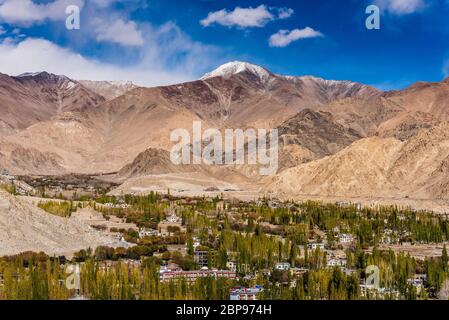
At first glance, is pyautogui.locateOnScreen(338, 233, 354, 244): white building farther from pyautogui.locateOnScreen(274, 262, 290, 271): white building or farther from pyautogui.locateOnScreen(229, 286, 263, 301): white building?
pyautogui.locateOnScreen(229, 286, 263, 301): white building

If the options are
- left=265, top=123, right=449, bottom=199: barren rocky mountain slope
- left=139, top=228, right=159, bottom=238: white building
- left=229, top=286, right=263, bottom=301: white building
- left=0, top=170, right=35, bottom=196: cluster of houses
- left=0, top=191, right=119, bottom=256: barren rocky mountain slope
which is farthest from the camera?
left=265, top=123, right=449, bottom=199: barren rocky mountain slope

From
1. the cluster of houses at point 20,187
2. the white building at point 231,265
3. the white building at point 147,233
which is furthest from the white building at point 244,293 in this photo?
the cluster of houses at point 20,187

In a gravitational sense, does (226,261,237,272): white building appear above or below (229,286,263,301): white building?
above

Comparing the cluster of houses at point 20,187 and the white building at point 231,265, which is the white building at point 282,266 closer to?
the white building at point 231,265

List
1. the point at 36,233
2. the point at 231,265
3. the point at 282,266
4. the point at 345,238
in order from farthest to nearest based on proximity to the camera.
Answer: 1. the point at 345,238
2. the point at 36,233
3. the point at 282,266
4. the point at 231,265

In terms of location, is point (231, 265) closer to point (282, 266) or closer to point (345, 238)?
point (282, 266)

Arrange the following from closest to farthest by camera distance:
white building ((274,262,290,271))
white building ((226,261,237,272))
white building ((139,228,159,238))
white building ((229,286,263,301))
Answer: white building ((229,286,263,301)) < white building ((226,261,237,272)) < white building ((274,262,290,271)) < white building ((139,228,159,238))

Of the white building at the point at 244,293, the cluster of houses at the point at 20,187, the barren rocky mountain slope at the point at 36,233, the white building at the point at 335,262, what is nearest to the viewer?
the white building at the point at 244,293

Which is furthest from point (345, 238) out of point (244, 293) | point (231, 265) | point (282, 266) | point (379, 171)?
point (379, 171)

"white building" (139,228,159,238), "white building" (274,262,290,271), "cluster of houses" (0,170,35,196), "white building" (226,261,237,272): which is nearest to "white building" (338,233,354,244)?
"white building" (274,262,290,271)

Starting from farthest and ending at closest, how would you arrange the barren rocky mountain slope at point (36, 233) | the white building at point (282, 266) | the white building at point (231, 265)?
the barren rocky mountain slope at point (36, 233), the white building at point (282, 266), the white building at point (231, 265)
